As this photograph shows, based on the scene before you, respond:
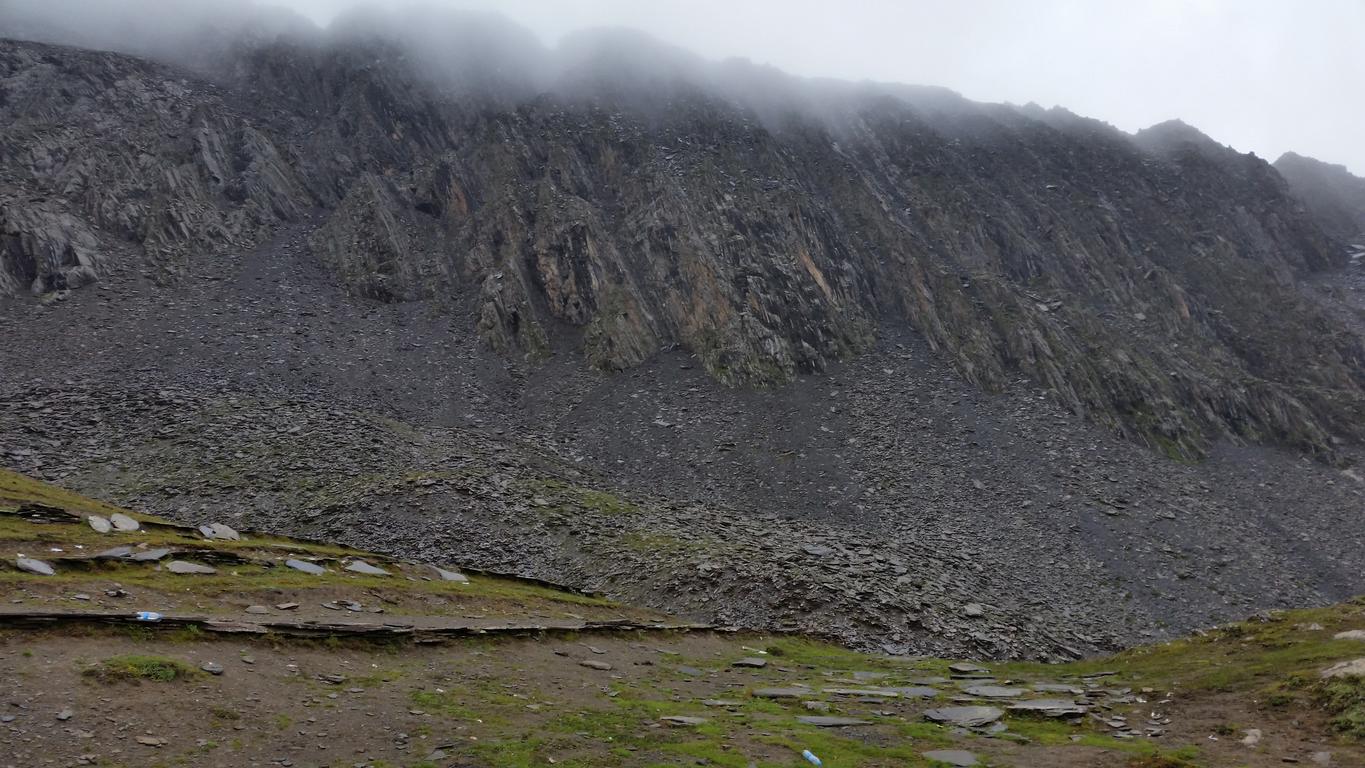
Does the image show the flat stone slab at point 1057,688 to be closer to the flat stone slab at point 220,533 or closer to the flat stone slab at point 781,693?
the flat stone slab at point 781,693

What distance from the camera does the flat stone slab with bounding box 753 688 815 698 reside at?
25.9 metres

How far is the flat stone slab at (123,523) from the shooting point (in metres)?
35.6

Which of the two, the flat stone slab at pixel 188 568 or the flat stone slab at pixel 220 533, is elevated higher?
the flat stone slab at pixel 188 568

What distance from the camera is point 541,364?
8162cm

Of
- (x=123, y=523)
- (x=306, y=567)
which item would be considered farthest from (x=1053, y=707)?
(x=123, y=523)

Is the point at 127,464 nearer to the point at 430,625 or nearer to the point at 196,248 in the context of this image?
the point at 430,625

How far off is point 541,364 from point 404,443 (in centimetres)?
2469

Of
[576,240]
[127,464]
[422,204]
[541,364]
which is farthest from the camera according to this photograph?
[422,204]

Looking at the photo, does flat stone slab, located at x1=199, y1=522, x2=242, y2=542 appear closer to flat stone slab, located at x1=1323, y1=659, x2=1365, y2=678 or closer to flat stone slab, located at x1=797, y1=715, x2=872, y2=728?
flat stone slab, located at x1=797, y1=715, x2=872, y2=728

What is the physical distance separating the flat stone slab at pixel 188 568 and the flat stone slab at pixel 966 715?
1141 inches

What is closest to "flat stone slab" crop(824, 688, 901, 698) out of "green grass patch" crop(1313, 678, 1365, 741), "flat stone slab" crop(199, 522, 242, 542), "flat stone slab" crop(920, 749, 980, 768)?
"flat stone slab" crop(920, 749, 980, 768)

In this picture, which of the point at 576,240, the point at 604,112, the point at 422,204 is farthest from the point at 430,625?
the point at 604,112

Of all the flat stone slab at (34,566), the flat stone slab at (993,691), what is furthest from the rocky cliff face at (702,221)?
the flat stone slab at (34,566)

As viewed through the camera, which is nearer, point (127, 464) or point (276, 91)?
point (127, 464)
